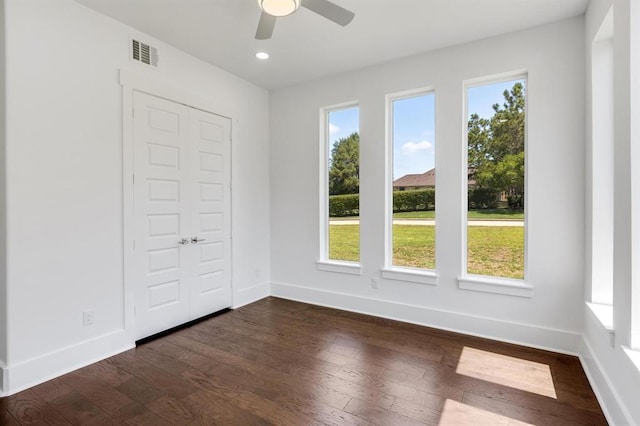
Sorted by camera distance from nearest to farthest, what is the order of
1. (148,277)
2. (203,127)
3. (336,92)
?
(148,277), (203,127), (336,92)

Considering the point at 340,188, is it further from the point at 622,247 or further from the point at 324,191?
the point at 622,247

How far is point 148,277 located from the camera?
3.12 m

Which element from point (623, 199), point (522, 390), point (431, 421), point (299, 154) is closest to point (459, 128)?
point (623, 199)

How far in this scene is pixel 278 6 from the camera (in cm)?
215

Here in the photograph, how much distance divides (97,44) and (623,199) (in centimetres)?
405

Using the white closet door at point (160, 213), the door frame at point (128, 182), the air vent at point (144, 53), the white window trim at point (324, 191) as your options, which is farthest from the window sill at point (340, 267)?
the air vent at point (144, 53)

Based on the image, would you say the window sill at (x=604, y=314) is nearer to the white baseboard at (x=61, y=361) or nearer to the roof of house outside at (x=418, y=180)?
the roof of house outside at (x=418, y=180)

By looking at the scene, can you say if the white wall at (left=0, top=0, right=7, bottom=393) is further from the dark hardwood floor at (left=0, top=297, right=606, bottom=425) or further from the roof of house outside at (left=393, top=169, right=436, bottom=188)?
the roof of house outside at (left=393, top=169, right=436, bottom=188)

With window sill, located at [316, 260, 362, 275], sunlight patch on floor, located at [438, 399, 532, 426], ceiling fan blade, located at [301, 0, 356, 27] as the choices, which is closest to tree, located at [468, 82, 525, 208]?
window sill, located at [316, 260, 362, 275]

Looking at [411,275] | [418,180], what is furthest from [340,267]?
[418,180]

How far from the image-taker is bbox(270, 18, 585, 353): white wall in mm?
2809

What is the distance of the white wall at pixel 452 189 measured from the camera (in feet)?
9.21

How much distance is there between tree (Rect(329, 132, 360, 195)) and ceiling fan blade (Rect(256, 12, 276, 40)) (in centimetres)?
179

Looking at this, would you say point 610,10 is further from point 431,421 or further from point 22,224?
point 22,224
